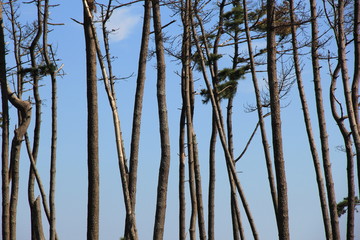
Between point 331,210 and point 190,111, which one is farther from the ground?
point 190,111

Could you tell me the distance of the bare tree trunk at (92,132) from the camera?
971cm

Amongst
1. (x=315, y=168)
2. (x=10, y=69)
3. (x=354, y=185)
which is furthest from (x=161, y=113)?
(x=10, y=69)

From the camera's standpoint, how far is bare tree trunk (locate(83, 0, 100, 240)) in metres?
9.71

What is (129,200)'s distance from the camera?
32.3ft

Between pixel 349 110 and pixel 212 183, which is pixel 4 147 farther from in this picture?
pixel 349 110

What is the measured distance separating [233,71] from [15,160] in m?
5.13

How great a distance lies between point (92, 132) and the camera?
9.86 m

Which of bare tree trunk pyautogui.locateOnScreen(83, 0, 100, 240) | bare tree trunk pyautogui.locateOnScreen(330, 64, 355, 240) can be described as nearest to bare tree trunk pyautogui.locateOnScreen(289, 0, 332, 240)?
bare tree trunk pyautogui.locateOnScreen(330, 64, 355, 240)

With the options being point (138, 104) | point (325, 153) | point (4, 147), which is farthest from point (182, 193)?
point (4, 147)

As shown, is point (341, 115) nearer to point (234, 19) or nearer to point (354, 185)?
point (354, 185)

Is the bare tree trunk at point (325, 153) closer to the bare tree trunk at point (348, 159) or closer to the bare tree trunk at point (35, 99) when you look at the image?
the bare tree trunk at point (348, 159)

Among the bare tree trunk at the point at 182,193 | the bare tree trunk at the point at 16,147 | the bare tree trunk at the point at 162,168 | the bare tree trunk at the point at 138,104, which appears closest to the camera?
the bare tree trunk at the point at 162,168

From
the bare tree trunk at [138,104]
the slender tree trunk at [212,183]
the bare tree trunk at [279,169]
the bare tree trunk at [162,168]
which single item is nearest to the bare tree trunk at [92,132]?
the bare tree trunk at [138,104]

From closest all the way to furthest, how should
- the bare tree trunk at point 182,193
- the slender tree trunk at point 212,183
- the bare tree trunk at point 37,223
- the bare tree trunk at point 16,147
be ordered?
1. the bare tree trunk at point 182,193
2. the bare tree trunk at point 37,223
3. the slender tree trunk at point 212,183
4. the bare tree trunk at point 16,147
